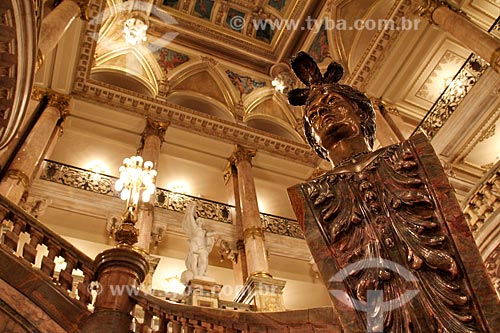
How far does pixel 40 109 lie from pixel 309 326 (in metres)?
9.99

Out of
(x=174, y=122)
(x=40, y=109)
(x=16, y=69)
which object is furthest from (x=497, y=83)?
(x=40, y=109)

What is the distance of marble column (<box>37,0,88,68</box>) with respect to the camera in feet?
23.0

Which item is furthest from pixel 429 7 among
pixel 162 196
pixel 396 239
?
pixel 396 239

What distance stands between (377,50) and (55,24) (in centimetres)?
844

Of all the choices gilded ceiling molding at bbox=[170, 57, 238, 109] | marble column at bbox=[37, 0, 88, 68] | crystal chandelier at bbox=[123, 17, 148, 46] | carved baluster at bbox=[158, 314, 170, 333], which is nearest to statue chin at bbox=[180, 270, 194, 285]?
marble column at bbox=[37, 0, 88, 68]

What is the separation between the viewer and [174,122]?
510 inches

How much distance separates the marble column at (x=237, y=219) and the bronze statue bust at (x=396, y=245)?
9185 mm

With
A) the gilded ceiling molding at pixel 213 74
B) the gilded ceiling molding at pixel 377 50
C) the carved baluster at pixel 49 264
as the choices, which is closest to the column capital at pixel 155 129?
the gilded ceiling molding at pixel 213 74

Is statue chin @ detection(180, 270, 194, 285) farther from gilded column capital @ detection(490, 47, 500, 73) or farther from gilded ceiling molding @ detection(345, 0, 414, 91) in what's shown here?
gilded ceiling molding @ detection(345, 0, 414, 91)

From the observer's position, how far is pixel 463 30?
30.0 ft

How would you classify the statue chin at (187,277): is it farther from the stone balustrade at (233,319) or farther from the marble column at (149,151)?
the stone balustrade at (233,319)

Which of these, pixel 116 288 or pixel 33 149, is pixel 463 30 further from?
pixel 33 149

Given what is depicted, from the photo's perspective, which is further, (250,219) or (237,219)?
(237,219)

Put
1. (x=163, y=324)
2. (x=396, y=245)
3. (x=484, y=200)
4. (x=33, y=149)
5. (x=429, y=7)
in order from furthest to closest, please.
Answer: (x=429, y=7) < (x=33, y=149) < (x=484, y=200) < (x=163, y=324) < (x=396, y=245)
